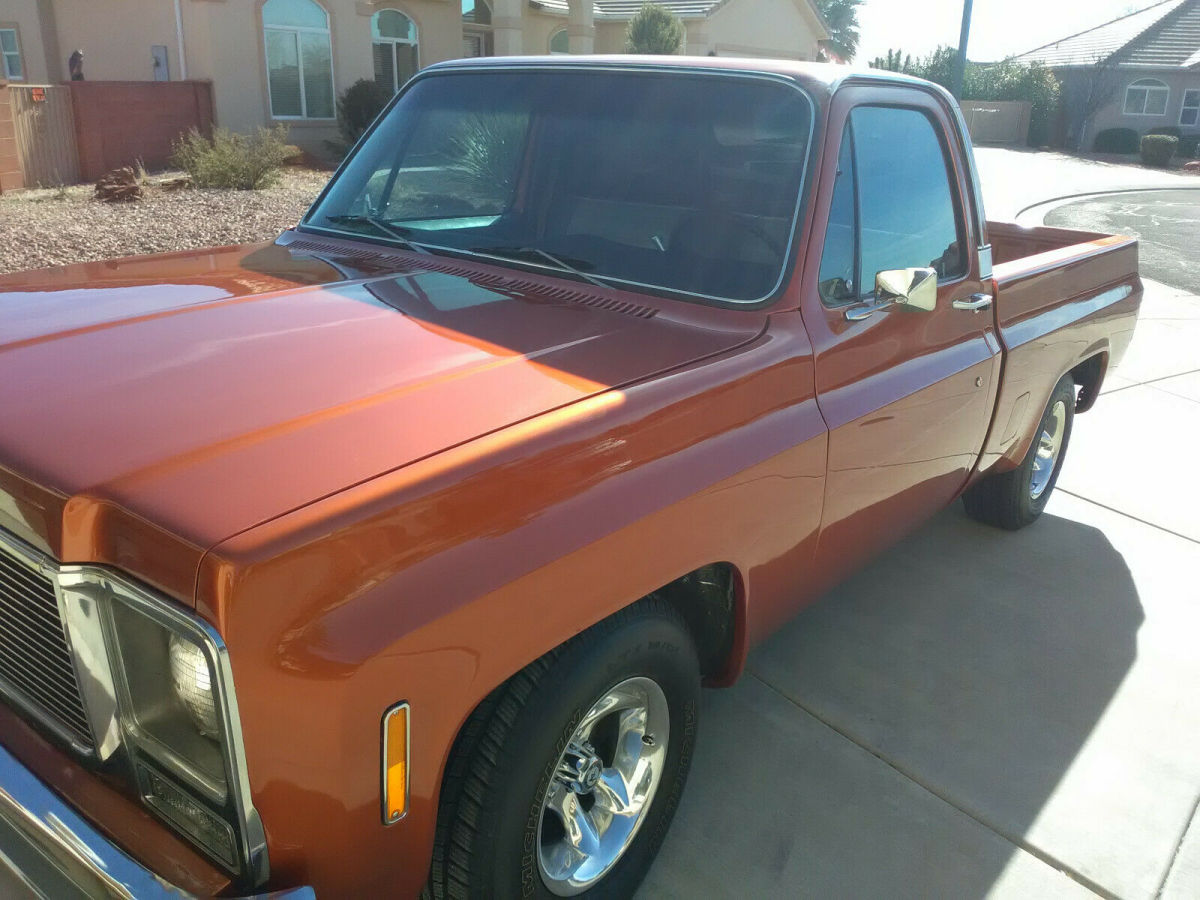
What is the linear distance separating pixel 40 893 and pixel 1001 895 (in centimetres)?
224

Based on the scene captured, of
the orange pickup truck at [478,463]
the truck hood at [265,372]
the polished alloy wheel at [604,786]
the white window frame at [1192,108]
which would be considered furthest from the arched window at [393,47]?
the white window frame at [1192,108]

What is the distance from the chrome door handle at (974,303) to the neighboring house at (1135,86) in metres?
41.8

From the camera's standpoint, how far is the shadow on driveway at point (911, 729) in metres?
2.66

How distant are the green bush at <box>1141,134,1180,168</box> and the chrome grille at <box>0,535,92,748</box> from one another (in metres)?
39.4

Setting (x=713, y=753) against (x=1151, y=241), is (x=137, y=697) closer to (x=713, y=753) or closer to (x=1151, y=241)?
(x=713, y=753)

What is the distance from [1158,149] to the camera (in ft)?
112

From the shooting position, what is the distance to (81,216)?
10.9 m

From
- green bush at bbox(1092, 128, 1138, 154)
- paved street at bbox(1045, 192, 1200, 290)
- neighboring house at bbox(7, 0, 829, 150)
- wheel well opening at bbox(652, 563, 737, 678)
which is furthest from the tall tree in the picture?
wheel well opening at bbox(652, 563, 737, 678)

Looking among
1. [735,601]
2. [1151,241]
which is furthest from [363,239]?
[1151,241]

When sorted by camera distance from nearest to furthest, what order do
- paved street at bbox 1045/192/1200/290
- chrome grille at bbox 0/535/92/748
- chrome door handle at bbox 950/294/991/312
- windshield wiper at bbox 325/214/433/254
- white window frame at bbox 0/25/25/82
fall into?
chrome grille at bbox 0/535/92/748 → windshield wiper at bbox 325/214/433/254 → chrome door handle at bbox 950/294/991/312 → paved street at bbox 1045/192/1200/290 → white window frame at bbox 0/25/25/82

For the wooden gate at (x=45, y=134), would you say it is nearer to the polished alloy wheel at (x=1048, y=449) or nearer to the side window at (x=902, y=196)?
the polished alloy wheel at (x=1048, y=449)

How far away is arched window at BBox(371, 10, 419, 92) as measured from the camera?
20.3 m

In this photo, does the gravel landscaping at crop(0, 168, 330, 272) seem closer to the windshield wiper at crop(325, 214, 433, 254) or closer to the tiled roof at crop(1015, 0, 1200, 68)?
the windshield wiper at crop(325, 214, 433, 254)

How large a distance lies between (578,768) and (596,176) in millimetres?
1751
